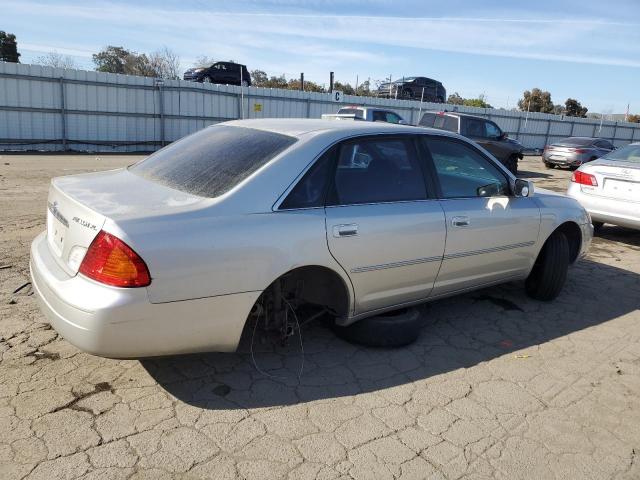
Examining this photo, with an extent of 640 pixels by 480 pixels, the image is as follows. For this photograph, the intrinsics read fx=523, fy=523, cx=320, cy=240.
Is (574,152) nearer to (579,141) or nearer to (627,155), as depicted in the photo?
(579,141)

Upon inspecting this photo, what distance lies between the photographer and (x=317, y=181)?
130 inches

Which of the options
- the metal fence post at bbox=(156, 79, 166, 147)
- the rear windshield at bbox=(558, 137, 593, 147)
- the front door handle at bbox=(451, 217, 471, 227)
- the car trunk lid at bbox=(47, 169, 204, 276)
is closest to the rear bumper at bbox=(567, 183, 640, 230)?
the front door handle at bbox=(451, 217, 471, 227)

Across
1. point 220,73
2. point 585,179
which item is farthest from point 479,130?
point 220,73

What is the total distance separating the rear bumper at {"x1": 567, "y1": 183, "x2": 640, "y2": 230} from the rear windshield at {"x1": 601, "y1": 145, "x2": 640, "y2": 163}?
0.78 meters

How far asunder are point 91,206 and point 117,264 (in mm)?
459

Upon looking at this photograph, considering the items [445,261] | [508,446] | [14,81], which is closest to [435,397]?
[508,446]

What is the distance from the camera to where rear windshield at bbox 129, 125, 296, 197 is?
3.18 m

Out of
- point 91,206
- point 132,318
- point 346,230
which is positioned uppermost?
point 91,206

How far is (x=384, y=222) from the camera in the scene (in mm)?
3500

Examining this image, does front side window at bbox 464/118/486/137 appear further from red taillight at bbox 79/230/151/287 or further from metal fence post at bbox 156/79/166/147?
red taillight at bbox 79/230/151/287

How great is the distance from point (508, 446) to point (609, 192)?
5.74 m

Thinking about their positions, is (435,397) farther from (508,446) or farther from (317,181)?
(317,181)

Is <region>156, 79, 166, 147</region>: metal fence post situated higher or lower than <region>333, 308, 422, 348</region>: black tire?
higher

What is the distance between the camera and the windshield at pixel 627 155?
7668mm
